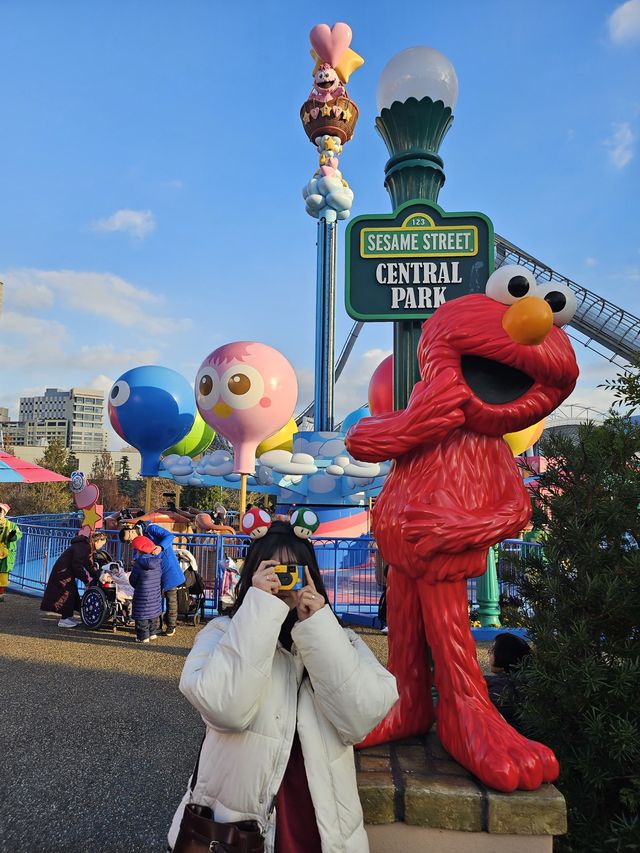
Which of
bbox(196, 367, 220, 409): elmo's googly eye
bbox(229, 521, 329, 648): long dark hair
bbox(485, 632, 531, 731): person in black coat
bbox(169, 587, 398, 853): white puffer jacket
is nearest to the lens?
bbox(169, 587, 398, 853): white puffer jacket

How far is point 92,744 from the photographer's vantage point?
11.1ft

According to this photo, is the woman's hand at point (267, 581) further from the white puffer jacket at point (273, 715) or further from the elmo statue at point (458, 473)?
the elmo statue at point (458, 473)

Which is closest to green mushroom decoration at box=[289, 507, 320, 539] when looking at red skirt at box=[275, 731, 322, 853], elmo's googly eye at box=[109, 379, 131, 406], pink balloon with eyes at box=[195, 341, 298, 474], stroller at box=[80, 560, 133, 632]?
red skirt at box=[275, 731, 322, 853]

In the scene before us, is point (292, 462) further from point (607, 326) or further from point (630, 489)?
point (607, 326)

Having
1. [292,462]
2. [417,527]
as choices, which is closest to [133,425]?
[292,462]

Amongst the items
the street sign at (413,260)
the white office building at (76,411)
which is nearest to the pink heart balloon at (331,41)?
the street sign at (413,260)

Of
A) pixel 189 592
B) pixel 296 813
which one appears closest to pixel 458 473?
pixel 296 813

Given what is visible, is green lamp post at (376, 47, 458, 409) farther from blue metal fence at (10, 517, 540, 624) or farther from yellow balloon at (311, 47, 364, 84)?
yellow balloon at (311, 47, 364, 84)

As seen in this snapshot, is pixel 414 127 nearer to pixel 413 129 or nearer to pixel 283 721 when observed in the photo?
pixel 413 129

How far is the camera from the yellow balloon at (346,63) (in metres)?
16.5

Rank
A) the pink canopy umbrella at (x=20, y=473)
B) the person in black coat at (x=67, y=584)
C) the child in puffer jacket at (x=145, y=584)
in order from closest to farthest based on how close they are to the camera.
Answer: the child in puffer jacket at (x=145, y=584)
the person in black coat at (x=67, y=584)
the pink canopy umbrella at (x=20, y=473)

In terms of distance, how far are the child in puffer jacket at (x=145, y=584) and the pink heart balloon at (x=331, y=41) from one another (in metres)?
16.1

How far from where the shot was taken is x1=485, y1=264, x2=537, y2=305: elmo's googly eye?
7.03 feet

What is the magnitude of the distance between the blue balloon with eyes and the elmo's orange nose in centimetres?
963
